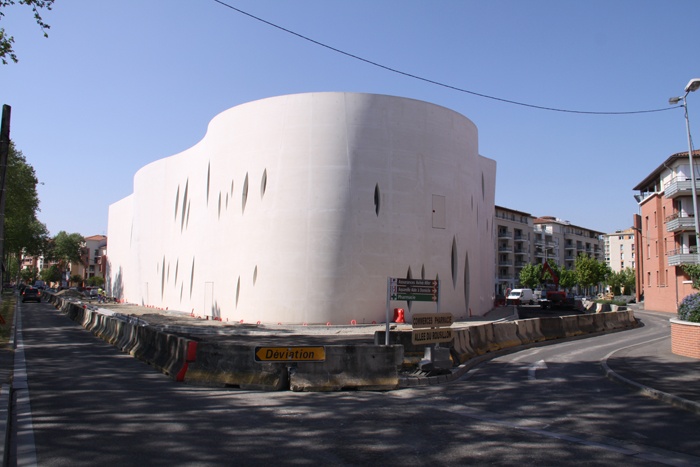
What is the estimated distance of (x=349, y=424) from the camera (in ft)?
25.9

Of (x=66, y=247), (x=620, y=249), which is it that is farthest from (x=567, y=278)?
(x=66, y=247)

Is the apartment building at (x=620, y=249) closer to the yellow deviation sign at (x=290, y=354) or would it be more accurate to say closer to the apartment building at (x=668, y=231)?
the apartment building at (x=668, y=231)

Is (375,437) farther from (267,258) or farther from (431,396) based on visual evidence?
(267,258)

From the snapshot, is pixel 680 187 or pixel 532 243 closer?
pixel 680 187

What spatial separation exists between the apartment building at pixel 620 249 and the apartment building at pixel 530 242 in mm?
27572

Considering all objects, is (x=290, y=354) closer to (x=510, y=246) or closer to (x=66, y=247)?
(x=510, y=246)

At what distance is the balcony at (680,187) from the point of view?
146 ft

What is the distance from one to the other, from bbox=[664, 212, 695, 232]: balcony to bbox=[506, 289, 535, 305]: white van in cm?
1541

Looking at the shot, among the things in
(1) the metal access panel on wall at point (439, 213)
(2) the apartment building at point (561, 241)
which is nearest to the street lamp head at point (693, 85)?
(1) the metal access panel on wall at point (439, 213)

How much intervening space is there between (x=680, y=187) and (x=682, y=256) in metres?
5.80

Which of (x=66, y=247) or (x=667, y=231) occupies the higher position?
(x=66, y=247)

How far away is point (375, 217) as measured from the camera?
30.6 metres

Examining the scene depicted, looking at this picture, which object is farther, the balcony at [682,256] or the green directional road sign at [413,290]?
the balcony at [682,256]

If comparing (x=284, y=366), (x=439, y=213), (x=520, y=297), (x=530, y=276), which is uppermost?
(x=439, y=213)
